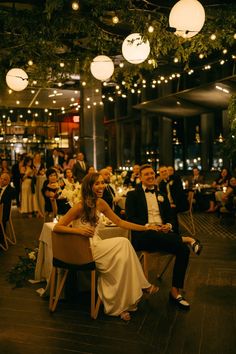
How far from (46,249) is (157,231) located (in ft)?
3.96

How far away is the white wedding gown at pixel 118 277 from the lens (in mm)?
3615

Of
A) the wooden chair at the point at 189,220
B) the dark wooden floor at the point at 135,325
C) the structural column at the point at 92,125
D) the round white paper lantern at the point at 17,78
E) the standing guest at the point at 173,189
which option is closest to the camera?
the dark wooden floor at the point at 135,325

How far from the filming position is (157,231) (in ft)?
13.5

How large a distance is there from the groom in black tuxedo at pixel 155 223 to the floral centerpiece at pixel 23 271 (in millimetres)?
1418

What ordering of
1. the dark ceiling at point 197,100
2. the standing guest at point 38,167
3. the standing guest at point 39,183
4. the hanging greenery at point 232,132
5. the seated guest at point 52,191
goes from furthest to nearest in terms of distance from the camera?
the standing guest at point 38,167, the standing guest at point 39,183, the dark ceiling at point 197,100, the hanging greenery at point 232,132, the seated guest at point 52,191

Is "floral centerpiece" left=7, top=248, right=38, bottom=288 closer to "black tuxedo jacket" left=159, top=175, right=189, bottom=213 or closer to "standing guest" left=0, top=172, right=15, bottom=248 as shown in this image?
"standing guest" left=0, top=172, right=15, bottom=248

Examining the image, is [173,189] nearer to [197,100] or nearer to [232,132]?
[232,132]

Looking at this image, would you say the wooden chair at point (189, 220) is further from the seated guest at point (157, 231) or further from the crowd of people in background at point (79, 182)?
the seated guest at point (157, 231)

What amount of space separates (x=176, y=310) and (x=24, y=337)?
4.38ft

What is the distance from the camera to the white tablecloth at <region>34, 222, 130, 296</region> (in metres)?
4.30

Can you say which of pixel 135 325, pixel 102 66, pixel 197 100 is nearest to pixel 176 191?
pixel 102 66

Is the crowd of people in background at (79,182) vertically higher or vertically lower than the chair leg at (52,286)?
higher

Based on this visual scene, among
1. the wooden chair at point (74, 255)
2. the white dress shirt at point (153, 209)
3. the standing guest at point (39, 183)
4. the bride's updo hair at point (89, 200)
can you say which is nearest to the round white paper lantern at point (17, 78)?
the white dress shirt at point (153, 209)

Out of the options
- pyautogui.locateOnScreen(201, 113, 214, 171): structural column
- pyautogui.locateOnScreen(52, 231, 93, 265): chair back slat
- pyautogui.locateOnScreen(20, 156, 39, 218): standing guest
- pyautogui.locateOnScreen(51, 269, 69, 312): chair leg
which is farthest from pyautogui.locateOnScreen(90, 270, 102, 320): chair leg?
pyautogui.locateOnScreen(201, 113, 214, 171): structural column
